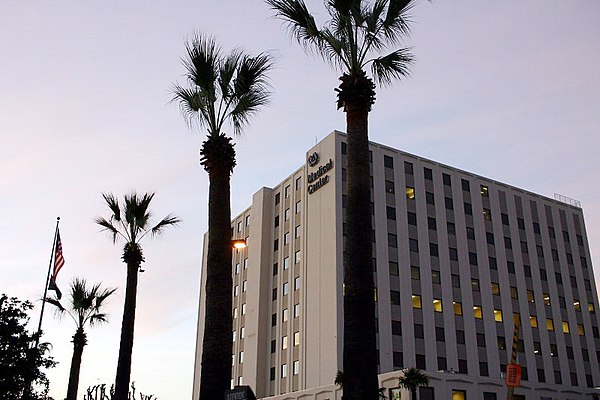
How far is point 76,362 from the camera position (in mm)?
41094

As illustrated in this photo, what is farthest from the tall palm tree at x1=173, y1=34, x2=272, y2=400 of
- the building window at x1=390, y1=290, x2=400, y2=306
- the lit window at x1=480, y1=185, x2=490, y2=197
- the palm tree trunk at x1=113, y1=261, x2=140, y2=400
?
the lit window at x1=480, y1=185, x2=490, y2=197

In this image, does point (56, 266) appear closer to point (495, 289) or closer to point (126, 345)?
point (126, 345)

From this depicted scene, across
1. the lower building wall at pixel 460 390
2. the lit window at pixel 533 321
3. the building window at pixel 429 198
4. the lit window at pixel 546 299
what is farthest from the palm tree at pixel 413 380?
the lit window at pixel 546 299

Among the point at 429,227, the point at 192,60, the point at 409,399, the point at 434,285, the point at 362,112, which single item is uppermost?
the point at 429,227

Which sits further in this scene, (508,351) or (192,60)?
(508,351)

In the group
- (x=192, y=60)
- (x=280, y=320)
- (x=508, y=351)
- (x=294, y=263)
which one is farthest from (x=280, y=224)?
(x=192, y=60)

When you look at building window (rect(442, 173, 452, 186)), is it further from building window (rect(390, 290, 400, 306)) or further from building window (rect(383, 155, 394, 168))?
building window (rect(390, 290, 400, 306))

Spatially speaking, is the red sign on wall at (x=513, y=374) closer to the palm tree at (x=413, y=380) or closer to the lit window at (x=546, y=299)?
the palm tree at (x=413, y=380)

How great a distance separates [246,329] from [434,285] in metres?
21.7

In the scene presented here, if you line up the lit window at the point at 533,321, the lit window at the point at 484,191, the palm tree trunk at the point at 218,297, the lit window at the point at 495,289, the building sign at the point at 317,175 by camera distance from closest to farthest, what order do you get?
the palm tree trunk at the point at 218,297 → the building sign at the point at 317,175 → the lit window at the point at 495,289 → the lit window at the point at 533,321 → the lit window at the point at 484,191

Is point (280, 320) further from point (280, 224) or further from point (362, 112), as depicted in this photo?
point (362, 112)

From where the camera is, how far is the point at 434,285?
6031 cm

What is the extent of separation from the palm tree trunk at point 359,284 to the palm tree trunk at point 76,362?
30.6 m

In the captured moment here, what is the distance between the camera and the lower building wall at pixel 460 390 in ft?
143
